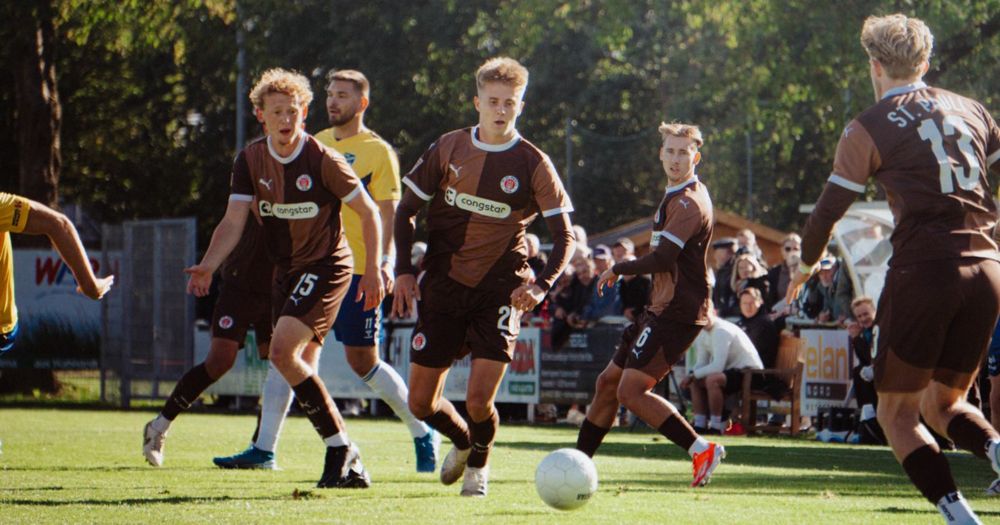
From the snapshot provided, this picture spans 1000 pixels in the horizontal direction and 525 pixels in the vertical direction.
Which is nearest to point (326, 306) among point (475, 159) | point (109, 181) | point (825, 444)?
point (475, 159)

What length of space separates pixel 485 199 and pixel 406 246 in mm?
518

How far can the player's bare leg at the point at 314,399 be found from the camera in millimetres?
8984

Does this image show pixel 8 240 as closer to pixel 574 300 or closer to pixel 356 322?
pixel 356 322

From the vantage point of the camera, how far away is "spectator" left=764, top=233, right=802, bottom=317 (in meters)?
18.4

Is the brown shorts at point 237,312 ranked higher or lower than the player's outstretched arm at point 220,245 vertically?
lower

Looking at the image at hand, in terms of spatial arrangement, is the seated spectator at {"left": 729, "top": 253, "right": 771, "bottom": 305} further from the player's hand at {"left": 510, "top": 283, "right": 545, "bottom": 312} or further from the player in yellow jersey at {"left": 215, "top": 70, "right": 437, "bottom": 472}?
the player's hand at {"left": 510, "top": 283, "right": 545, "bottom": 312}

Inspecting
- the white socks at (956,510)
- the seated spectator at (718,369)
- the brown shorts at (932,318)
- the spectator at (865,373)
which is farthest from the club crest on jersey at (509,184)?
the seated spectator at (718,369)

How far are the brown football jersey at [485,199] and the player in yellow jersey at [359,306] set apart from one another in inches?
61.1

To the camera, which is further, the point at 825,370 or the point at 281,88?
the point at 825,370

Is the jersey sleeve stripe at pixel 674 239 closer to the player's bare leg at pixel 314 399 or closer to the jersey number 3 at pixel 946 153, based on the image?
the player's bare leg at pixel 314 399

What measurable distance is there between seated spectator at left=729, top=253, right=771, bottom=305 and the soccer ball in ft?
35.0

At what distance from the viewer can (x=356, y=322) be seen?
33.6 feet

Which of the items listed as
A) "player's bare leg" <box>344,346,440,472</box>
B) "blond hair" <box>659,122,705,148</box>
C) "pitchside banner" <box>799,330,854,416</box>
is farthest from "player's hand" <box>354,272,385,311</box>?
"pitchside banner" <box>799,330,854,416</box>

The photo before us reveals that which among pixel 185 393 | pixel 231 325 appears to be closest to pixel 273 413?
pixel 185 393
